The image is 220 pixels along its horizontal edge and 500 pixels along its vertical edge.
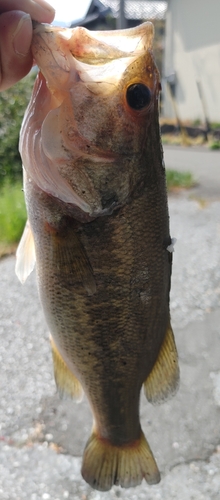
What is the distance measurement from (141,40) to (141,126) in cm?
24

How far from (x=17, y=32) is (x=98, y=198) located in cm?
51

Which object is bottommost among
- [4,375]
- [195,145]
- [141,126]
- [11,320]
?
[4,375]

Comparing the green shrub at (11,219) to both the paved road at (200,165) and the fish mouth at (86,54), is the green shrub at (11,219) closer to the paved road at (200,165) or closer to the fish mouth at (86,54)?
the paved road at (200,165)

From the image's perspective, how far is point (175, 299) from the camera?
4496 millimetres

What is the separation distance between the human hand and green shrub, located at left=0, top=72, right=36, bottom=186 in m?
5.51

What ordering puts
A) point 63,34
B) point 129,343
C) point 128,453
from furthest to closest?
1. point 128,453
2. point 129,343
3. point 63,34

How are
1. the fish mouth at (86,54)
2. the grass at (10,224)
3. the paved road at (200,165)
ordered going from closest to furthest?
the fish mouth at (86,54), the grass at (10,224), the paved road at (200,165)

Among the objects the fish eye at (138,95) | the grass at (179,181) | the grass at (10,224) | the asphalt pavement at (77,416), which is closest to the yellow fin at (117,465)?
the asphalt pavement at (77,416)

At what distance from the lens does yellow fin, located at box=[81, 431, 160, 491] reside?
1767 mm

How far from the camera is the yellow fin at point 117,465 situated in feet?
5.80

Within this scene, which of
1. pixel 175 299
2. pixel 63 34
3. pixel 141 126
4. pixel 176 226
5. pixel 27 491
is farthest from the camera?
pixel 176 226

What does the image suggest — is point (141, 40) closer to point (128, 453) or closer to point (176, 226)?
point (128, 453)

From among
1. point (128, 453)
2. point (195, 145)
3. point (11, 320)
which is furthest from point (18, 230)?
point (195, 145)

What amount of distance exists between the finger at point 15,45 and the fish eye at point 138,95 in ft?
1.05
